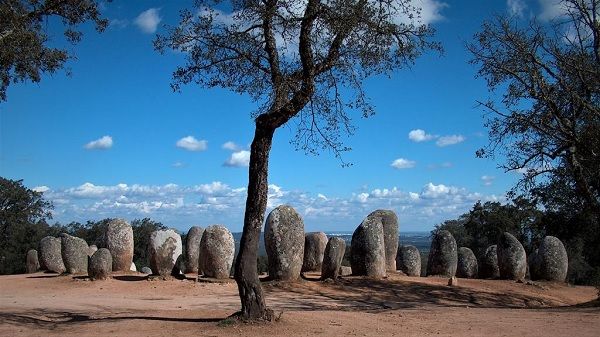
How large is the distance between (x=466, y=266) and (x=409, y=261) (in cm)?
260

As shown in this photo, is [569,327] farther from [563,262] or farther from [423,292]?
[563,262]

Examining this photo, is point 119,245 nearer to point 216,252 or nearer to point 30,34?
point 216,252

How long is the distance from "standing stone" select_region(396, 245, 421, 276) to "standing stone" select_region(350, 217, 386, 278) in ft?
12.9

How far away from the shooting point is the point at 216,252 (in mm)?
21188

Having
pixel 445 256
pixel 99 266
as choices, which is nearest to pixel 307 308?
pixel 99 266

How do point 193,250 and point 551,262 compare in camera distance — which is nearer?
point 551,262

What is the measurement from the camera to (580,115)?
56.1 ft

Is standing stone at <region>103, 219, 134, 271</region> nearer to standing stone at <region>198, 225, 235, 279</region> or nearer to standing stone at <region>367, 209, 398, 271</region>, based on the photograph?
standing stone at <region>198, 225, 235, 279</region>

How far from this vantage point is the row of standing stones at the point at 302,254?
20.4 metres

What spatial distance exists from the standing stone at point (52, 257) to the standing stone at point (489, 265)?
61.3 feet

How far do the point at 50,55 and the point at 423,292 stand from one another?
12925 millimetres

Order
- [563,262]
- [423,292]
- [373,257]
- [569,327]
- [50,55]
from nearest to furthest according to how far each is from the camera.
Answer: [569,327] < [50,55] < [423,292] < [373,257] < [563,262]

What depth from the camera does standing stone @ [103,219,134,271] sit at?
78.2 ft

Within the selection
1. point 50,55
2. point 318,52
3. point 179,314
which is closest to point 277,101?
point 318,52
